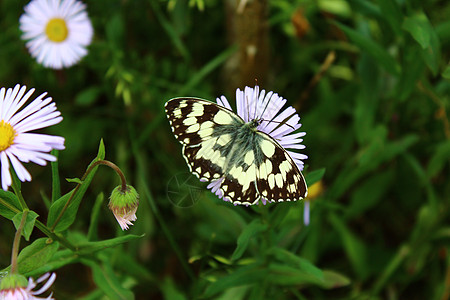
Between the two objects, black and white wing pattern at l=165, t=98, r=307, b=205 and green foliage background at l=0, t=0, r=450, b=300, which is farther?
green foliage background at l=0, t=0, r=450, b=300

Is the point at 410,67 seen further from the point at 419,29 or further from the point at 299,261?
Answer: the point at 299,261

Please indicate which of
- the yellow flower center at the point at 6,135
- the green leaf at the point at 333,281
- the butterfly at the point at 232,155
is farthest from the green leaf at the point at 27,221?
the green leaf at the point at 333,281

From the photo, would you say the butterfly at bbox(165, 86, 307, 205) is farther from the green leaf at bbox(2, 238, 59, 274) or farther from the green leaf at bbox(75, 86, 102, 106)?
the green leaf at bbox(75, 86, 102, 106)

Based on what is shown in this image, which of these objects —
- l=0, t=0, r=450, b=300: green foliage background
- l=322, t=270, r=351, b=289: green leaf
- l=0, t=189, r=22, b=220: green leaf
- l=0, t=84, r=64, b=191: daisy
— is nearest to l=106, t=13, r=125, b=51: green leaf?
l=0, t=0, r=450, b=300: green foliage background

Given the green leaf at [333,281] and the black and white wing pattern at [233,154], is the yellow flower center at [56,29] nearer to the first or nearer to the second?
the black and white wing pattern at [233,154]

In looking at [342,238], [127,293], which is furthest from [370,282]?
[127,293]
